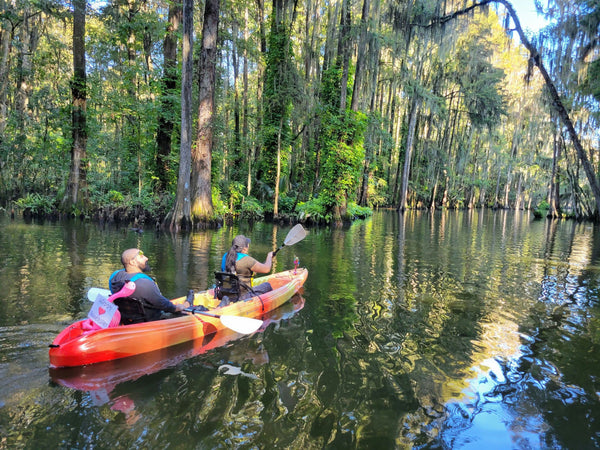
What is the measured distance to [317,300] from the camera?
677cm

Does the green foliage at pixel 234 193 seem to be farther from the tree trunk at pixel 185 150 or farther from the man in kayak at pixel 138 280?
the man in kayak at pixel 138 280

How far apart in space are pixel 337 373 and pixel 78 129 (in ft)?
57.1

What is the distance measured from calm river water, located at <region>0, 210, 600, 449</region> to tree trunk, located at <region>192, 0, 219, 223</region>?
7451 mm

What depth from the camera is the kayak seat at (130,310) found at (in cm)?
445

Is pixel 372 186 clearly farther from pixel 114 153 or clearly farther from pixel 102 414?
pixel 102 414

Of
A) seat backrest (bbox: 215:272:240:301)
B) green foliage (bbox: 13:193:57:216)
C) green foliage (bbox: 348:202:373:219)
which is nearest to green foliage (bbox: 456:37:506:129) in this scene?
green foliage (bbox: 348:202:373:219)

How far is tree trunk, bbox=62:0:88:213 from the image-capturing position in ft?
53.2

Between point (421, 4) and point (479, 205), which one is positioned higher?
point (421, 4)

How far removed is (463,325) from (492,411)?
2281mm

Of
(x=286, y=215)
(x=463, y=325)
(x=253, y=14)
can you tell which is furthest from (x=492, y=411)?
(x=253, y=14)

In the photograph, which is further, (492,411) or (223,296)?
(223,296)

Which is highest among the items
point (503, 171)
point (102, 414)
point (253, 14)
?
point (253, 14)

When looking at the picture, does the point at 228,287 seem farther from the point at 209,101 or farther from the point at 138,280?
the point at 209,101

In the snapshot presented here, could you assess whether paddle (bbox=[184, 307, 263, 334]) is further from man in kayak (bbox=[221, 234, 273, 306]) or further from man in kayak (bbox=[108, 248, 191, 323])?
man in kayak (bbox=[221, 234, 273, 306])
